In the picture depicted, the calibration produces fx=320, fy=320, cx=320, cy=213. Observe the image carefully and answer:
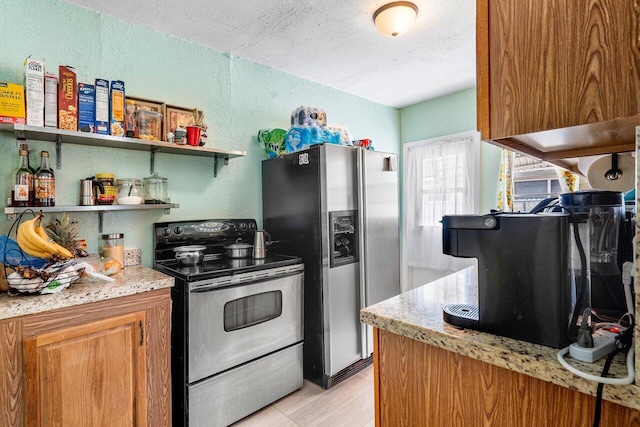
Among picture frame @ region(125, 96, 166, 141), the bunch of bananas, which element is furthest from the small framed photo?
the bunch of bananas

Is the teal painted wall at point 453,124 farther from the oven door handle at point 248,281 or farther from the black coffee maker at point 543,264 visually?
the black coffee maker at point 543,264

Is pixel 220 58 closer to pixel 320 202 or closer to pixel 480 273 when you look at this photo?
pixel 320 202

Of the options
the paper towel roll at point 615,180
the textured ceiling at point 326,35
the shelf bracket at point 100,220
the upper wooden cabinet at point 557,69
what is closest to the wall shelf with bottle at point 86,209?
the shelf bracket at point 100,220

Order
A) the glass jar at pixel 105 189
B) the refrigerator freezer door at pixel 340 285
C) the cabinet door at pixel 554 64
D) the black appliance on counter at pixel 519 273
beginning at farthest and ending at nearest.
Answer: the refrigerator freezer door at pixel 340 285 < the glass jar at pixel 105 189 < the black appliance on counter at pixel 519 273 < the cabinet door at pixel 554 64

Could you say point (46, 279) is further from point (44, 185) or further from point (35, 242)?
point (44, 185)

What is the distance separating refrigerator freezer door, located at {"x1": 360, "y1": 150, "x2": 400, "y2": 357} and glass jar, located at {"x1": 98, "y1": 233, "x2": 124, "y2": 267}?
1622 mm

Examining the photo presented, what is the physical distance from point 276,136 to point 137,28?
117cm

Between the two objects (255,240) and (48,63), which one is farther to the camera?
(255,240)

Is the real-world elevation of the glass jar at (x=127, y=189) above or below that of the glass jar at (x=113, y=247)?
above

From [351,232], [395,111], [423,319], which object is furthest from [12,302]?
[395,111]

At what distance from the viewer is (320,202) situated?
7.36 ft

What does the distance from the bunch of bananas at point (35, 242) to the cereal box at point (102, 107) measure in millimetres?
586

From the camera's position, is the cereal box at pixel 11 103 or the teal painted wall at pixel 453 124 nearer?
the cereal box at pixel 11 103

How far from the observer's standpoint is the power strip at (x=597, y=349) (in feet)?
2.14
